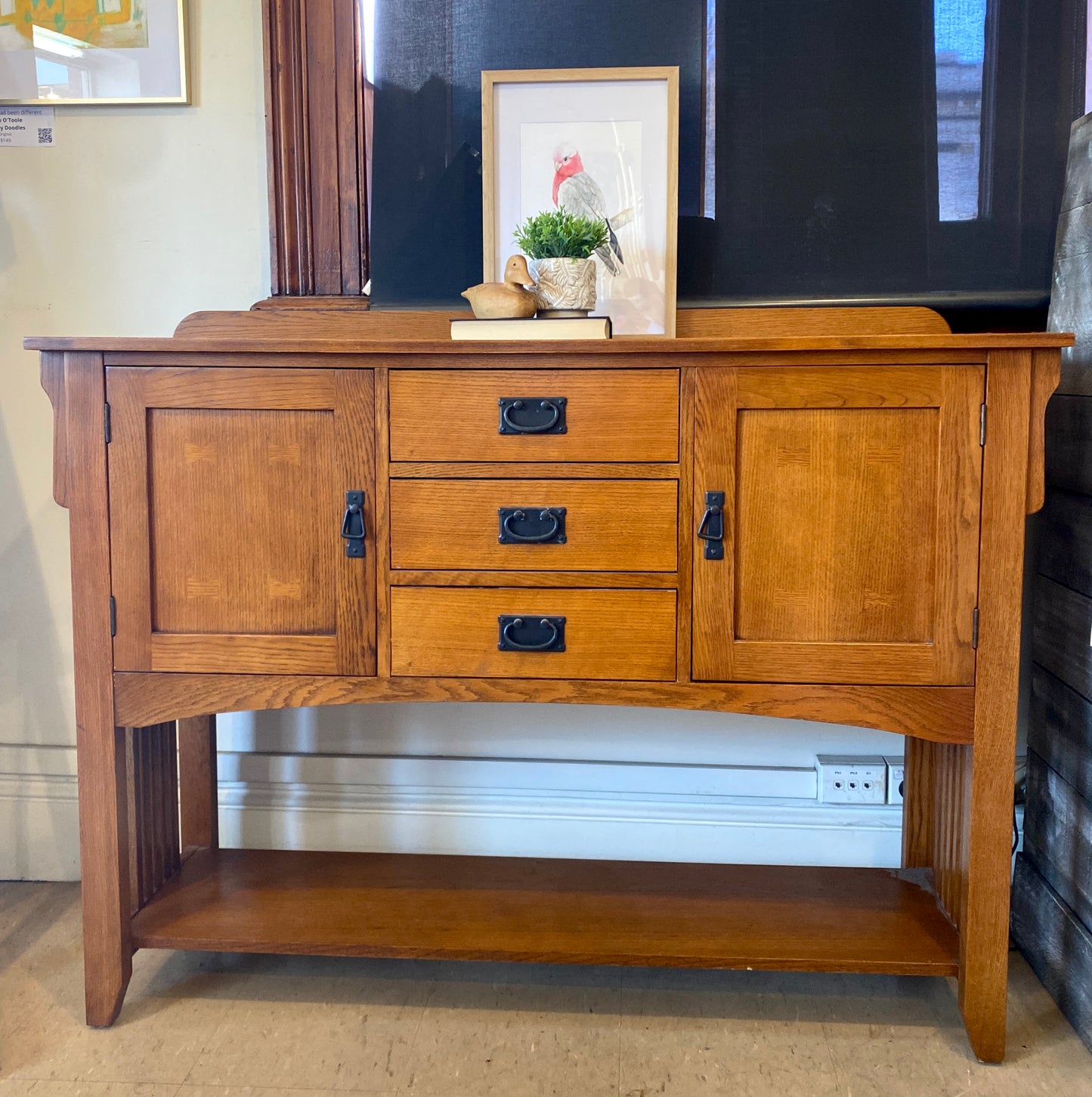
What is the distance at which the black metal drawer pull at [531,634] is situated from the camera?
1424 millimetres

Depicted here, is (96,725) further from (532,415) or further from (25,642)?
(532,415)

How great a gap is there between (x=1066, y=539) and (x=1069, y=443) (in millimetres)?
152

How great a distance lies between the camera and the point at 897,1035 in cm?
155

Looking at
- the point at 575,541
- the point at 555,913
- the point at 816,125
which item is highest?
the point at 816,125

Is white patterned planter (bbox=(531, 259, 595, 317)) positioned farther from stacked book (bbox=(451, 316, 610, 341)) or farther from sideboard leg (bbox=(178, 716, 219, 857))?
sideboard leg (bbox=(178, 716, 219, 857))

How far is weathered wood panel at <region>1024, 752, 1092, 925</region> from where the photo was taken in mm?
1559

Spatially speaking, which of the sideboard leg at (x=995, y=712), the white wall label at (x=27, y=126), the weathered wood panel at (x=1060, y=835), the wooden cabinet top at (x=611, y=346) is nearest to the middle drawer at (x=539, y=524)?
the wooden cabinet top at (x=611, y=346)

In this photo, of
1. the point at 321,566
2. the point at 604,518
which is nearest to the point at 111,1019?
the point at 321,566

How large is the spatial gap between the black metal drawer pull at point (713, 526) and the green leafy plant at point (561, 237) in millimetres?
417

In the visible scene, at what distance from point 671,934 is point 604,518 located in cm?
65

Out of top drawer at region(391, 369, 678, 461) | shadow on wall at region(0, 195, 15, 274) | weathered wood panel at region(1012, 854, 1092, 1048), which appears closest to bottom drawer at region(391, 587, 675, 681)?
top drawer at region(391, 369, 678, 461)

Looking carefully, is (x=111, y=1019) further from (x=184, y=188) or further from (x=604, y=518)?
(x=184, y=188)

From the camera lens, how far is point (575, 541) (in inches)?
55.7

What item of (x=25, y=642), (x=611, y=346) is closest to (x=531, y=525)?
(x=611, y=346)
